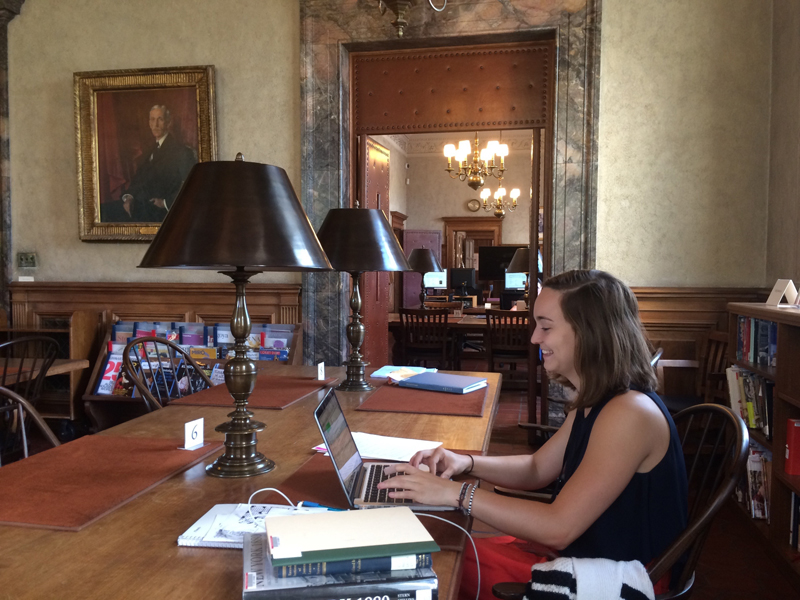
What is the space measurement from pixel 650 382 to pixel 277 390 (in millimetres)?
1625

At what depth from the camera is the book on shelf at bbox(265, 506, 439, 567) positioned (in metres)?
0.95

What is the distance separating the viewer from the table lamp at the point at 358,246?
2684 mm

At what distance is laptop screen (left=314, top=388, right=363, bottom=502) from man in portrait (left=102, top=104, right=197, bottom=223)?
4.05m

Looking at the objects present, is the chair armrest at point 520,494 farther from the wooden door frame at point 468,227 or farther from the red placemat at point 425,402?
the wooden door frame at point 468,227

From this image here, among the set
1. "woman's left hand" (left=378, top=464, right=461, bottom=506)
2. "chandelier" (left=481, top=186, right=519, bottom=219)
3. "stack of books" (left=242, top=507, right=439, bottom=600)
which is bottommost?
"woman's left hand" (left=378, top=464, right=461, bottom=506)

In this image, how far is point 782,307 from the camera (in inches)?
126

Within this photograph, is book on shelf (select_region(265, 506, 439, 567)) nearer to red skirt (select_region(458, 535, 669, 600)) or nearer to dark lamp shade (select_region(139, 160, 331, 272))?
red skirt (select_region(458, 535, 669, 600))

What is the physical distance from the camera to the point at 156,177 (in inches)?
203

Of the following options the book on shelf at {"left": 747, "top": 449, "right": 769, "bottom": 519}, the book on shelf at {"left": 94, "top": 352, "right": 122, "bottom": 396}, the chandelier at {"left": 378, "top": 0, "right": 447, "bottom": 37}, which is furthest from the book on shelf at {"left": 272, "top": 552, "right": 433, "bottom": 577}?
the book on shelf at {"left": 94, "top": 352, "right": 122, "bottom": 396}

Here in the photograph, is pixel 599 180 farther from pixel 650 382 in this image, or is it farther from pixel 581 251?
pixel 650 382

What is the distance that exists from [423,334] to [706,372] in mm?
3121

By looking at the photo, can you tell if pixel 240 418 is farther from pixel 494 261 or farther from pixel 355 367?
pixel 494 261

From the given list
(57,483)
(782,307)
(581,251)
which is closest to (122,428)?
(57,483)

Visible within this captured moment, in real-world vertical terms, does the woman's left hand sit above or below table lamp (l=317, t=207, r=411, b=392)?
below
